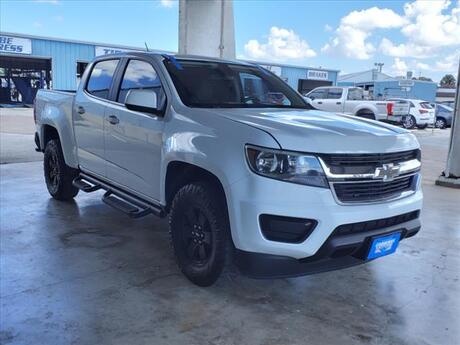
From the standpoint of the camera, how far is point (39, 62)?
32.4 metres

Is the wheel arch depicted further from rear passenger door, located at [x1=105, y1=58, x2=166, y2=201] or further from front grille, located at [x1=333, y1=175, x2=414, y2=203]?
front grille, located at [x1=333, y1=175, x2=414, y2=203]

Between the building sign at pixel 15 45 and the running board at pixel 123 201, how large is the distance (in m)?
25.9

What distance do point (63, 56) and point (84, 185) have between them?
27368 millimetres

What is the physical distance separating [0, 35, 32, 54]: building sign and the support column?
2185 cm

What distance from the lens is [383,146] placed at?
10.6ft

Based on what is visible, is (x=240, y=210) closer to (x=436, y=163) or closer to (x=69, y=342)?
(x=69, y=342)

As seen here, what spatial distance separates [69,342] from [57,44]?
99.1 ft

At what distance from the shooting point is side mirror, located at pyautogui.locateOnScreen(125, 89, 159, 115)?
147 inches

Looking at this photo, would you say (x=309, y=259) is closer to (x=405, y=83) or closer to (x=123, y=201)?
(x=123, y=201)

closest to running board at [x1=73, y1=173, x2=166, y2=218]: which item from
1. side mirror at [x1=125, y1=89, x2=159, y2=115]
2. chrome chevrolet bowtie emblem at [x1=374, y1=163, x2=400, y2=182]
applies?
side mirror at [x1=125, y1=89, x2=159, y2=115]

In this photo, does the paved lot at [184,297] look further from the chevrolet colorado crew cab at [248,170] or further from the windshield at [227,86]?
the windshield at [227,86]

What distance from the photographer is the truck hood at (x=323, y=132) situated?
2982 millimetres

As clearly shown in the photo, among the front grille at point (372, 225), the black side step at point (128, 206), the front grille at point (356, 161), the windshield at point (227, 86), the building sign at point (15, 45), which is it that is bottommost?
the black side step at point (128, 206)

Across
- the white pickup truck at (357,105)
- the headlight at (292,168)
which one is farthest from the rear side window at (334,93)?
the headlight at (292,168)
